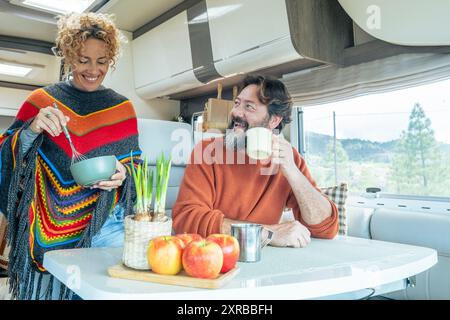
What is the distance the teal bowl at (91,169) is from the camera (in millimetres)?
1021

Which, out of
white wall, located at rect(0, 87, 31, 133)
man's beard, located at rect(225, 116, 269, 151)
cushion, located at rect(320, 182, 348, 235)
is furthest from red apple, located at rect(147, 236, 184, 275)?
white wall, located at rect(0, 87, 31, 133)

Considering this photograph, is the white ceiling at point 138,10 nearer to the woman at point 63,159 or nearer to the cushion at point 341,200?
the woman at point 63,159

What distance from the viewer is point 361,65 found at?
2.34 meters

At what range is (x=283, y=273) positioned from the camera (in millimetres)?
855

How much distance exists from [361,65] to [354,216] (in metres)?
0.92

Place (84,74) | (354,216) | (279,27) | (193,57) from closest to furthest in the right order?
(84,74), (279,27), (354,216), (193,57)

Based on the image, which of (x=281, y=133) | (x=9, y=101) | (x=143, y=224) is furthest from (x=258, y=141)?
(x=9, y=101)

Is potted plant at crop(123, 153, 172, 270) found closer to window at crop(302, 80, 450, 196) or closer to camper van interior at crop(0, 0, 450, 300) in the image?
camper van interior at crop(0, 0, 450, 300)

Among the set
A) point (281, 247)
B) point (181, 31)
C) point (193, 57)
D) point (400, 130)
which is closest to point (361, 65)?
point (400, 130)

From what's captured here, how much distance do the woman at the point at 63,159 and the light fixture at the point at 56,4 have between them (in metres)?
0.72

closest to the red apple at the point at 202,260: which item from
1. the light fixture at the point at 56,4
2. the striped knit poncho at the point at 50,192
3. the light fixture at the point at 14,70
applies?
the striped knit poncho at the point at 50,192

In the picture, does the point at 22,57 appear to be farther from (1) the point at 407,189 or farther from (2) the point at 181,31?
(1) the point at 407,189

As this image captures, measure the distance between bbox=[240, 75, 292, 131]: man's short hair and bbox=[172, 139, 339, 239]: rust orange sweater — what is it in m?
0.25

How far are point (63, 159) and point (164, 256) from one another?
2.38 feet
